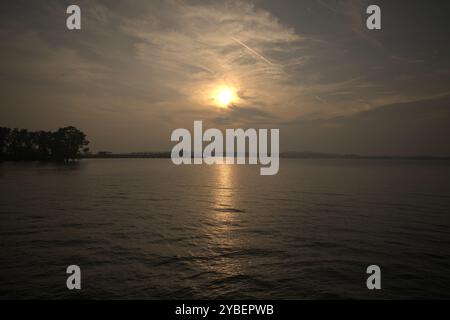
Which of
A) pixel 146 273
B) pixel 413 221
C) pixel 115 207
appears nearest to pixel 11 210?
pixel 115 207

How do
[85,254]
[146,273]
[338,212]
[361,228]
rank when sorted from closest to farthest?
[146,273]
[85,254]
[361,228]
[338,212]

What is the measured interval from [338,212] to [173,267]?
23.7 m

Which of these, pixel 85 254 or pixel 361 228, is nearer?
pixel 85 254

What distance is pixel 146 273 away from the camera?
16.0 m

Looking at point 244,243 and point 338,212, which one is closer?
point 244,243

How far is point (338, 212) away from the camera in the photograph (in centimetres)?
3497

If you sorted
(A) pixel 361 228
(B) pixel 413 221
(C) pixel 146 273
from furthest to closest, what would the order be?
(B) pixel 413 221 < (A) pixel 361 228 < (C) pixel 146 273

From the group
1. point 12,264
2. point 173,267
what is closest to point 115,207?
point 12,264

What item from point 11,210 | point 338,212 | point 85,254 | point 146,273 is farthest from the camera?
point 338,212

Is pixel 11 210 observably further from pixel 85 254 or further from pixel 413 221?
pixel 413 221

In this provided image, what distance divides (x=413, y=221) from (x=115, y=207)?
3135cm
